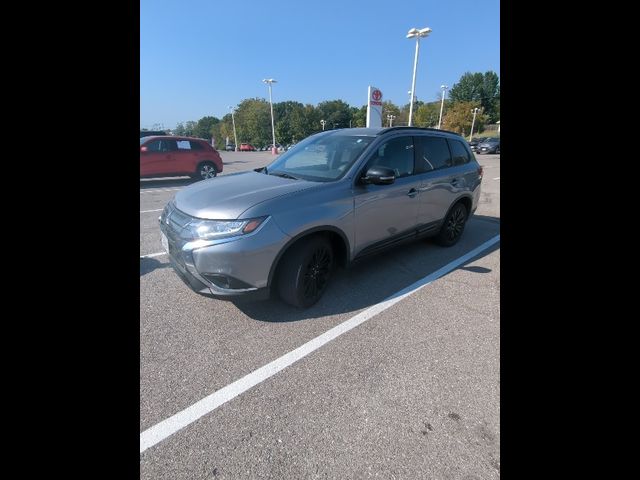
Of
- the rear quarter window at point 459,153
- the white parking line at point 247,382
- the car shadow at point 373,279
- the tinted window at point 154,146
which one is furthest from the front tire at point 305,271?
the tinted window at point 154,146

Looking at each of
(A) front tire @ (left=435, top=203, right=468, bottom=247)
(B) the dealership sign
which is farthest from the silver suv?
(B) the dealership sign

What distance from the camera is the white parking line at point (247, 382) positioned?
1773 mm

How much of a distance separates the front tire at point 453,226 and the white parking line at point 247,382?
163 cm

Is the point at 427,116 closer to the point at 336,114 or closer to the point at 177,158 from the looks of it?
the point at 336,114

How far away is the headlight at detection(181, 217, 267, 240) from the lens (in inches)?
94.3

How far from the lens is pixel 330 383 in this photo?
214 cm

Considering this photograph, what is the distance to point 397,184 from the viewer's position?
3.50 m

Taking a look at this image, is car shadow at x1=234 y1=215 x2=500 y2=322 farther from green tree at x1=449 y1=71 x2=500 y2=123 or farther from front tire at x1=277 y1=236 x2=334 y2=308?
green tree at x1=449 y1=71 x2=500 y2=123

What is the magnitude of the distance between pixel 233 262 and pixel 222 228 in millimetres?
280

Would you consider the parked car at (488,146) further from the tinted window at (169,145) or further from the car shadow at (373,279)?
the car shadow at (373,279)

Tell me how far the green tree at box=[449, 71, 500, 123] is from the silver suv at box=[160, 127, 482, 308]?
290 feet

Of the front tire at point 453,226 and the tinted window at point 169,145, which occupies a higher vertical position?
the tinted window at point 169,145
